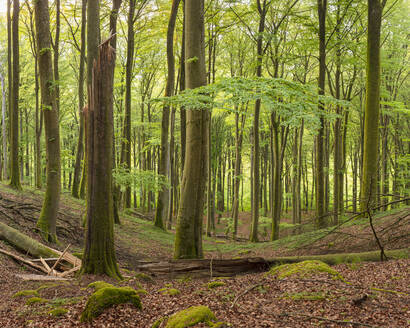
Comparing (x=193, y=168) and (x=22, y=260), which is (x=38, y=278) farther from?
(x=193, y=168)

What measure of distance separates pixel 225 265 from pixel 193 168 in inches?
103

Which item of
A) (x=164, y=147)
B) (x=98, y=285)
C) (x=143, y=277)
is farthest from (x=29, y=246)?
(x=164, y=147)

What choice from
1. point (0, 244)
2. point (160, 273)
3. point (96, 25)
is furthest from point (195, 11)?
point (0, 244)

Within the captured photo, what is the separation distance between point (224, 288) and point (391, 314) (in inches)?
107

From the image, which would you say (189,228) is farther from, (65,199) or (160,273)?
(65,199)

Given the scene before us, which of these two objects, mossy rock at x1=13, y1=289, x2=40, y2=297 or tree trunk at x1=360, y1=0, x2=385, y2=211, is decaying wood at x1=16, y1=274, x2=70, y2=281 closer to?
mossy rock at x1=13, y1=289, x2=40, y2=297

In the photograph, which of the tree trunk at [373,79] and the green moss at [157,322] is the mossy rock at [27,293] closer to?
the green moss at [157,322]

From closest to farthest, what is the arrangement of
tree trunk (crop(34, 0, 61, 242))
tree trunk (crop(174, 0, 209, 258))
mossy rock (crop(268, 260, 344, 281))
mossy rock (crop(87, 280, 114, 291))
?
mossy rock (crop(87, 280, 114, 291))
mossy rock (crop(268, 260, 344, 281))
tree trunk (crop(174, 0, 209, 258))
tree trunk (crop(34, 0, 61, 242))

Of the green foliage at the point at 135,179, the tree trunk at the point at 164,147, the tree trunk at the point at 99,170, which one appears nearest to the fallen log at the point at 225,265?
the tree trunk at the point at 99,170

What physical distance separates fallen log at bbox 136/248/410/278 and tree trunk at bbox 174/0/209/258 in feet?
2.33

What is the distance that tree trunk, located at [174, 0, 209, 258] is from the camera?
8297 mm

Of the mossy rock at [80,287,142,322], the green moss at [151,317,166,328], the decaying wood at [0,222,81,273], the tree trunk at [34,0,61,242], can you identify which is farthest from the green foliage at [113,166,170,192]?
the green moss at [151,317,166,328]

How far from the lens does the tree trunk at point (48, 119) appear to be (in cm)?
862

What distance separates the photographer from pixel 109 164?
651cm
